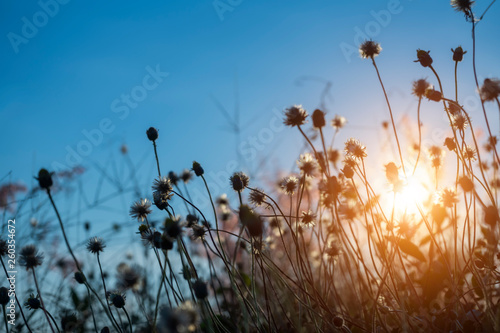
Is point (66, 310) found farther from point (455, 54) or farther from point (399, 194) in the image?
point (455, 54)

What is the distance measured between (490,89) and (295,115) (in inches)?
32.3

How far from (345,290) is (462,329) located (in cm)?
163

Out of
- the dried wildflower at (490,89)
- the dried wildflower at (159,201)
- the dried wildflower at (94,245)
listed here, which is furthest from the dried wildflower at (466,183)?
the dried wildflower at (94,245)

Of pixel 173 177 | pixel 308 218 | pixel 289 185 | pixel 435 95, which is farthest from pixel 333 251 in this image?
pixel 173 177

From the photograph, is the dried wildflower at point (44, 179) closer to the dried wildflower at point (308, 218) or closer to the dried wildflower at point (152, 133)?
the dried wildflower at point (152, 133)

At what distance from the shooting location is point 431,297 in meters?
2.06

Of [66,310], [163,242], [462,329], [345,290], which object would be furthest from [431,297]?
[66,310]

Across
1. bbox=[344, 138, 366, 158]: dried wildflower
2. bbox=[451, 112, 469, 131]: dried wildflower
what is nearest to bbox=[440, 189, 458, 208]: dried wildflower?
bbox=[451, 112, 469, 131]: dried wildflower

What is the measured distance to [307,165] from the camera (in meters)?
2.14

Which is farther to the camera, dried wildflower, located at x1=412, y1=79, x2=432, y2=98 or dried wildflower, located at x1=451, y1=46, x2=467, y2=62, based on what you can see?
dried wildflower, located at x1=412, y1=79, x2=432, y2=98

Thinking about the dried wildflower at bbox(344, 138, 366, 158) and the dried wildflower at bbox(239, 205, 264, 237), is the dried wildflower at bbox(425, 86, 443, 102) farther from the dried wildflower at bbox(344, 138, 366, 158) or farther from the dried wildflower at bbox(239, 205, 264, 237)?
the dried wildflower at bbox(239, 205, 264, 237)

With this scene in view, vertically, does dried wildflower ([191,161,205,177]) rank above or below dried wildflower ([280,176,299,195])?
above

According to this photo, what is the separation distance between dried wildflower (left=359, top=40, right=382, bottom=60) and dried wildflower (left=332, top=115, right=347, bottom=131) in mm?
778

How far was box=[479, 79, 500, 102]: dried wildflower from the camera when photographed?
1650 millimetres
